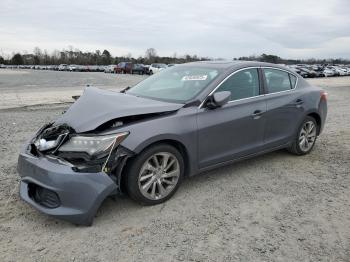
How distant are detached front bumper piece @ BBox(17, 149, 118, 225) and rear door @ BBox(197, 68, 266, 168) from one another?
→ 4.43 ft

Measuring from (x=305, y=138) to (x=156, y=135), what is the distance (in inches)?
124

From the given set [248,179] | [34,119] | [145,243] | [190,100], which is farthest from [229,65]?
[34,119]

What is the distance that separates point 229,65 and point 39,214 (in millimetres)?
3006

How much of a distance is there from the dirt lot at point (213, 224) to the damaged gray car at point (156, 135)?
250 mm

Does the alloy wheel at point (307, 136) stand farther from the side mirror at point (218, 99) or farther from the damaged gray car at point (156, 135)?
the side mirror at point (218, 99)

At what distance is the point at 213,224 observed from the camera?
12.3 ft

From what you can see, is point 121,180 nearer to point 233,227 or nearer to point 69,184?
point 69,184

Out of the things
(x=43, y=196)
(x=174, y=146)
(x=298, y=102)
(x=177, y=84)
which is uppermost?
(x=177, y=84)

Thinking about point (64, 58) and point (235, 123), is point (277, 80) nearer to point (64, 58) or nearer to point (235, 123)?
point (235, 123)

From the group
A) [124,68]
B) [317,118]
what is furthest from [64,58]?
[317,118]

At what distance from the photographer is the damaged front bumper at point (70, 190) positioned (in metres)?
3.49

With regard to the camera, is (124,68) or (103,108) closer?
(103,108)

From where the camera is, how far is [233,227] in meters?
3.69

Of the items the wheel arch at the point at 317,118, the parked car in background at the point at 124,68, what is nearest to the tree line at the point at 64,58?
the parked car in background at the point at 124,68
